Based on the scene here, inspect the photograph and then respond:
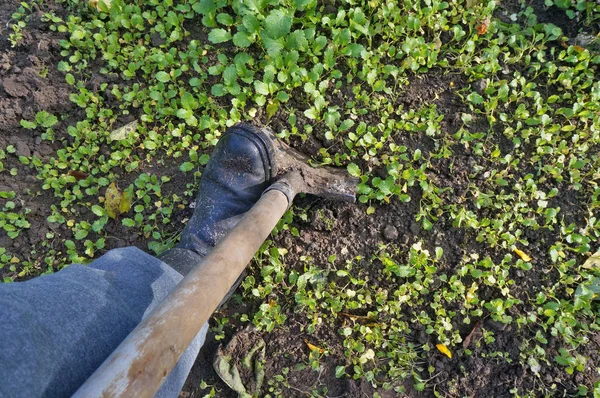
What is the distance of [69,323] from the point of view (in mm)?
1179

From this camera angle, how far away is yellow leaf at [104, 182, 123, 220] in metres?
2.31

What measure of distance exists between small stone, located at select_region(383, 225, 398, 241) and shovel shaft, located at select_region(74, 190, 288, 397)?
2.96 ft

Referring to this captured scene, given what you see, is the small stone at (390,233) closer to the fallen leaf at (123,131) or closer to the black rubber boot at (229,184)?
the black rubber boot at (229,184)

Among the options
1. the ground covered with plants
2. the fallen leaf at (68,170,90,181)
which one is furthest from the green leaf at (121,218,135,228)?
the fallen leaf at (68,170,90,181)

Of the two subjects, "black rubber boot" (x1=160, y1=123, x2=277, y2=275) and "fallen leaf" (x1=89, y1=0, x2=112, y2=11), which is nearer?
"black rubber boot" (x1=160, y1=123, x2=277, y2=275)

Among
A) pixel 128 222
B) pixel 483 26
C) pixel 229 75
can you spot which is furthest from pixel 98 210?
pixel 483 26

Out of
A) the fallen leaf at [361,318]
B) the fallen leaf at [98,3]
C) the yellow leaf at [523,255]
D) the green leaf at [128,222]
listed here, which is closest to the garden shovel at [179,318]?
the fallen leaf at [361,318]

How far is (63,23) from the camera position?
8.50 ft

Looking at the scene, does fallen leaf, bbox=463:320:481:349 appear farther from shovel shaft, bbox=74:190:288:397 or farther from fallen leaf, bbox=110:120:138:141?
fallen leaf, bbox=110:120:138:141

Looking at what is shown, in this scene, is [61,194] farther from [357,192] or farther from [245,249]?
[357,192]

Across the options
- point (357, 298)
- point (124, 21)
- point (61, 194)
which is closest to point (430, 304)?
point (357, 298)

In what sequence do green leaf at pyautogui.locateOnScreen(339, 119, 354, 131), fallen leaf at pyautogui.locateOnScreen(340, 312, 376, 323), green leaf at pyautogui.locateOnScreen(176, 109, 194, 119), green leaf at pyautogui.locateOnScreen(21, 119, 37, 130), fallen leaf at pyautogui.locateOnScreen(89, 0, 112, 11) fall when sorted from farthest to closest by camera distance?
1. fallen leaf at pyautogui.locateOnScreen(89, 0, 112, 11)
2. green leaf at pyautogui.locateOnScreen(21, 119, 37, 130)
3. green leaf at pyautogui.locateOnScreen(176, 109, 194, 119)
4. green leaf at pyautogui.locateOnScreen(339, 119, 354, 131)
5. fallen leaf at pyautogui.locateOnScreen(340, 312, 376, 323)

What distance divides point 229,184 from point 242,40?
2.84 ft

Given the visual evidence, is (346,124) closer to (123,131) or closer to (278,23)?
(278,23)
